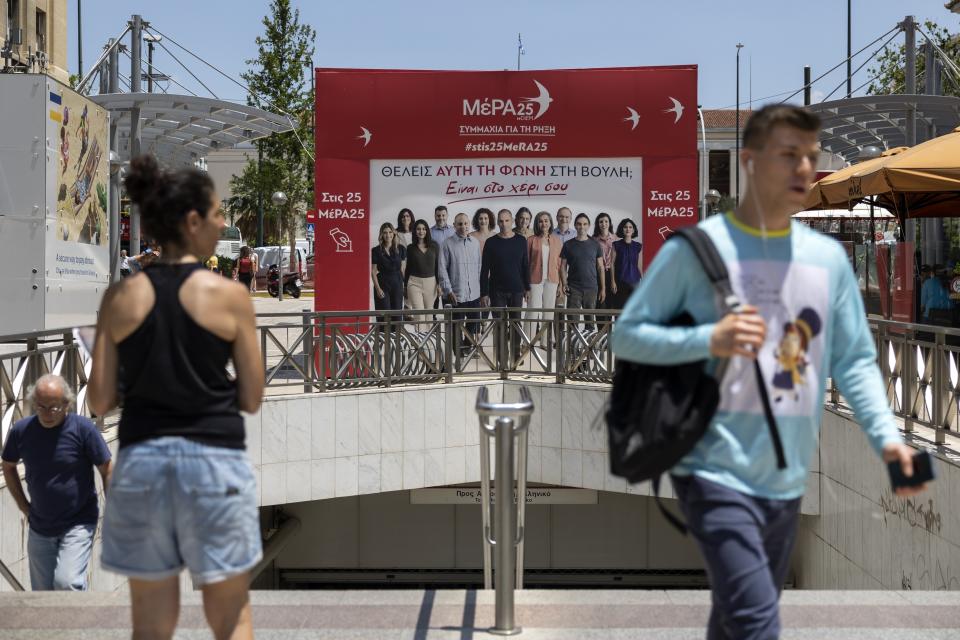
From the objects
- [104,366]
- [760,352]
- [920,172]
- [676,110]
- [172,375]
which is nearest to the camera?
[760,352]

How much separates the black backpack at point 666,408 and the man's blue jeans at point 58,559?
191 inches

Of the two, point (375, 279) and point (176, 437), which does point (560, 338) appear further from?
point (176, 437)

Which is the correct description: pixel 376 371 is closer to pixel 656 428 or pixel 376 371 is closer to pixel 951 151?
pixel 951 151

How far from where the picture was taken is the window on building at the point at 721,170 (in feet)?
277

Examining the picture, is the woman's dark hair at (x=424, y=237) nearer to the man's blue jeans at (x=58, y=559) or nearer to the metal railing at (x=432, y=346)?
the metal railing at (x=432, y=346)

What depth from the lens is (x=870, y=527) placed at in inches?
415

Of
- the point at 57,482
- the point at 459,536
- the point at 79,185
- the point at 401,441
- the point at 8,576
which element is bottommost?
the point at 459,536

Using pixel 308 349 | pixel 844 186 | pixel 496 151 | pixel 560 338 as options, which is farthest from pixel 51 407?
pixel 844 186

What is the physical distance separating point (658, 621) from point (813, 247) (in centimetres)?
259

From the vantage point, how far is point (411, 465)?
14.6 metres

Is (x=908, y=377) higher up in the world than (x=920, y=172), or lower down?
lower down

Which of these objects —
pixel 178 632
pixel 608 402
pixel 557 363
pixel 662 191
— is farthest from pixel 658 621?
pixel 662 191

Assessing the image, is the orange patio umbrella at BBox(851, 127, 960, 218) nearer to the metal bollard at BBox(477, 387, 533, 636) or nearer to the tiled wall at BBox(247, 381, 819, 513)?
the tiled wall at BBox(247, 381, 819, 513)

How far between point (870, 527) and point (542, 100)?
7183 millimetres
